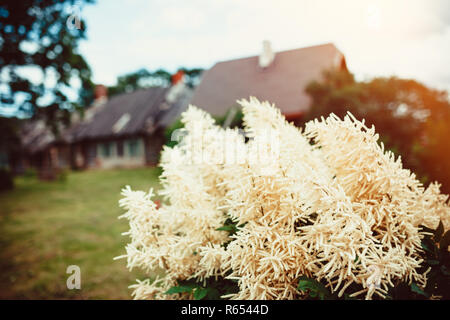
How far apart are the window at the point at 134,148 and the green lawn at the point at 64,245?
28.7 ft

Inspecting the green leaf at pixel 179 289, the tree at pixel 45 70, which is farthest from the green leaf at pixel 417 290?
the tree at pixel 45 70

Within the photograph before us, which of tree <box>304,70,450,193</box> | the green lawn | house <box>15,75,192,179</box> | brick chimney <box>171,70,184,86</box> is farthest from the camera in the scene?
house <box>15,75,192,179</box>

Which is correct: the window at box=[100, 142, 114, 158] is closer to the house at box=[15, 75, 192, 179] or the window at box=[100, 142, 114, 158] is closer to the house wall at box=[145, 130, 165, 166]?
the house at box=[15, 75, 192, 179]

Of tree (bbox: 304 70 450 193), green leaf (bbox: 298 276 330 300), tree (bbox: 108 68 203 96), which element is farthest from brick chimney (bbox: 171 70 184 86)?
green leaf (bbox: 298 276 330 300)

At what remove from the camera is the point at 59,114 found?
482 inches

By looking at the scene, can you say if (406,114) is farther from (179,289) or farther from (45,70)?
(45,70)

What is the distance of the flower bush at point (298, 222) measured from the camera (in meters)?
0.78

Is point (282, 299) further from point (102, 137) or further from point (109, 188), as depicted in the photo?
point (102, 137)

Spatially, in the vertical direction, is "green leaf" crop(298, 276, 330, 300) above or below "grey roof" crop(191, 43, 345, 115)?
below

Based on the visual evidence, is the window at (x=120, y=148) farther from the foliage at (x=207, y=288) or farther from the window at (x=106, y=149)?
the foliage at (x=207, y=288)

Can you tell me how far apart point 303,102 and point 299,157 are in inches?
41.0

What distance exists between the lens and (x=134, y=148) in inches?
728

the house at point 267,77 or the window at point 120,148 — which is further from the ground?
the window at point 120,148

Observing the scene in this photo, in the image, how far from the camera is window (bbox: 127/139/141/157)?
18.1 metres
